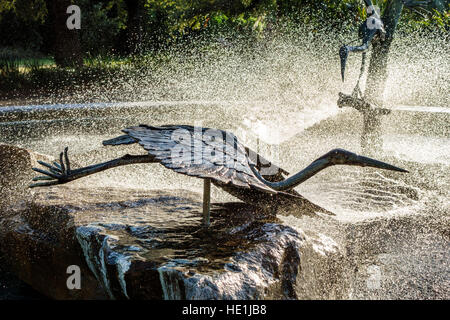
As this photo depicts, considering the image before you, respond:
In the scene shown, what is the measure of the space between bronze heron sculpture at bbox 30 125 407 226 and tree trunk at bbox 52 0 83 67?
30.0ft

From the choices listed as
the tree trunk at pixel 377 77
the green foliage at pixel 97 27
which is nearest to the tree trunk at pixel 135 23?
the green foliage at pixel 97 27

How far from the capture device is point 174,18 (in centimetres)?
1091

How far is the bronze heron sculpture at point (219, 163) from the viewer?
6.49 ft

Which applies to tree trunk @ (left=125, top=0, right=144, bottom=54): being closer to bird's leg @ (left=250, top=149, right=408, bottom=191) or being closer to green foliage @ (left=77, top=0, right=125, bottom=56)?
green foliage @ (left=77, top=0, right=125, bottom=56)

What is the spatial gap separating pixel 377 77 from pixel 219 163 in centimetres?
337

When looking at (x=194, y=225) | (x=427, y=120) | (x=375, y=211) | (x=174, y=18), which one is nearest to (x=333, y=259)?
(x=194, y=225)

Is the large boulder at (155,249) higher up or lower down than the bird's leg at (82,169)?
lower down

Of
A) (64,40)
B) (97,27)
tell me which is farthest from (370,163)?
(97,27)

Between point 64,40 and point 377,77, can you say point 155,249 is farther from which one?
point 64,40

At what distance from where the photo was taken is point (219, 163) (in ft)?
6.68

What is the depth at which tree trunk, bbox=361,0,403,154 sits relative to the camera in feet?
15.5

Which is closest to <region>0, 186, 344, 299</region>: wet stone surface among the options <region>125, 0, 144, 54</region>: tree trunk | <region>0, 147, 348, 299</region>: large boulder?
<region>0, 147, 348, 299</region>: large boulder

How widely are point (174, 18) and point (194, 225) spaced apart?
9258mm
